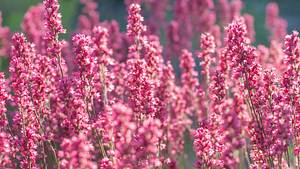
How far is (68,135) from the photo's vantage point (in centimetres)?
599

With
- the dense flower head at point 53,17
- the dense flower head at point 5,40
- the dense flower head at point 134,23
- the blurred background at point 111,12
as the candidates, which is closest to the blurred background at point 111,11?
the blurred background at point 111,12

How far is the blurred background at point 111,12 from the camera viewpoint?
50.8ft

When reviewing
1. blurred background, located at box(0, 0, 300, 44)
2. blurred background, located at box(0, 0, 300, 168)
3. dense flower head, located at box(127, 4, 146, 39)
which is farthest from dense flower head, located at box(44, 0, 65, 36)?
blurred background, located at box(0, 0, 300, 44)

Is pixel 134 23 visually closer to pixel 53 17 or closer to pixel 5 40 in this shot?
pixel 53 17

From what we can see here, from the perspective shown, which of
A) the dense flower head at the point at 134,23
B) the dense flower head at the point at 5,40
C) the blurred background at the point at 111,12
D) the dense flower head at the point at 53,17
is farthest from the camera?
the blurred background at the point at 111,12

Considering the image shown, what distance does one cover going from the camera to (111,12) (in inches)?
705

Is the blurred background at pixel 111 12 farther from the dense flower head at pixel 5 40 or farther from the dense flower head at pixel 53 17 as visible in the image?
the dense flower head at pixel 53 17

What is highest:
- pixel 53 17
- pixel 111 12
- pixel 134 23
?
pixel 111 12

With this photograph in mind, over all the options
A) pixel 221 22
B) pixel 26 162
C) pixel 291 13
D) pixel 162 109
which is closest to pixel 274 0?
pixel 291 13

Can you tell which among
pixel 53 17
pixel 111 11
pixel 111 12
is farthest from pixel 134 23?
pixel 111 11

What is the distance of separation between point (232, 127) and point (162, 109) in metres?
2.33

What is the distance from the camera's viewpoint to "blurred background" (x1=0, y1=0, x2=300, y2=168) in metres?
15.5

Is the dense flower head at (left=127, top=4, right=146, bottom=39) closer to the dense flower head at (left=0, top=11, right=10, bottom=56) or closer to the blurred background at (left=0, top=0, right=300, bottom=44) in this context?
the dense flower head at (left=0, top=11, right=10, bottom=56)

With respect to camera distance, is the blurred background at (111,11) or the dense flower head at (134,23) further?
the blurred background at (111,11)
